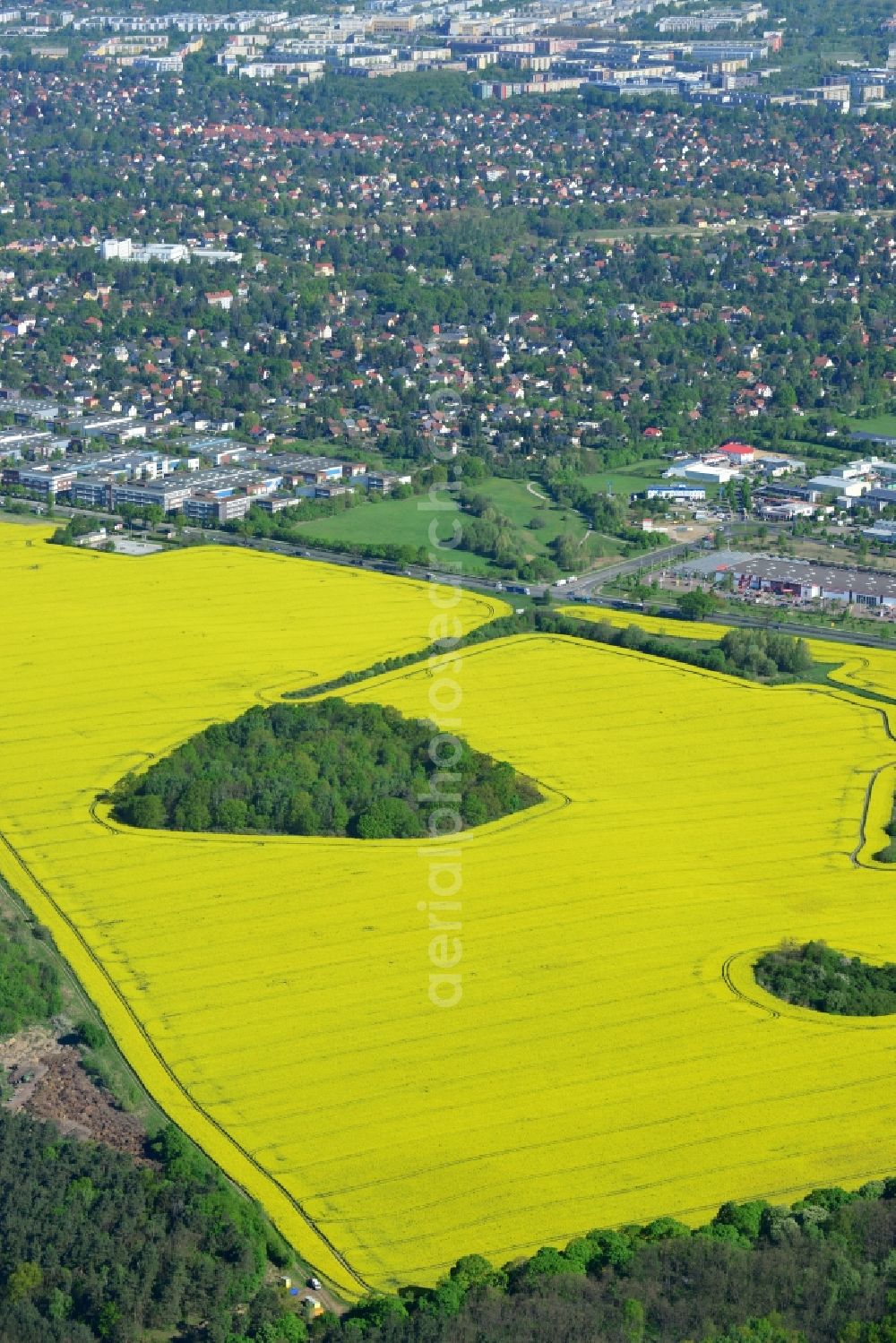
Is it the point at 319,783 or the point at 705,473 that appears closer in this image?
the point at 319,783

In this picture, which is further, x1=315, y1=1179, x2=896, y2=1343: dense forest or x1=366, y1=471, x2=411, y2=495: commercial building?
x1=366, y1=471, x2=411, y2=495: commercial building

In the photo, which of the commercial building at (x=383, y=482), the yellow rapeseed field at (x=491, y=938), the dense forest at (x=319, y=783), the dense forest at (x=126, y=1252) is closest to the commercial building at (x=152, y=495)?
the commercial building at (x=383, y=482)

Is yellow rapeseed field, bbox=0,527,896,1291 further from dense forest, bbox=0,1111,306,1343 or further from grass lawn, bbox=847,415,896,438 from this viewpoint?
grass lawn, bbox=847,415,896,438

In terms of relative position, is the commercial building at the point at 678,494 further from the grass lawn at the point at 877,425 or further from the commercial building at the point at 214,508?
the commercial building at the point at 214,508

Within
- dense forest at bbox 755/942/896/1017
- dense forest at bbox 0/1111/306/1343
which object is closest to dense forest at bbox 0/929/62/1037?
dense forest at bbox 0/1111/306/1343

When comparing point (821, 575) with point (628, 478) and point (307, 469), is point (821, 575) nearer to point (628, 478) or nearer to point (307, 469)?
point (628, 478)

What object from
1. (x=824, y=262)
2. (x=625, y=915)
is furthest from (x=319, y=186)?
(x=625, y=915)

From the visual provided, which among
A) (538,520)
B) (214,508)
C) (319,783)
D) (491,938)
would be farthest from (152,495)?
(491,938)

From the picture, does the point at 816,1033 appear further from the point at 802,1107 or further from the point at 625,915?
the point at 625,915
